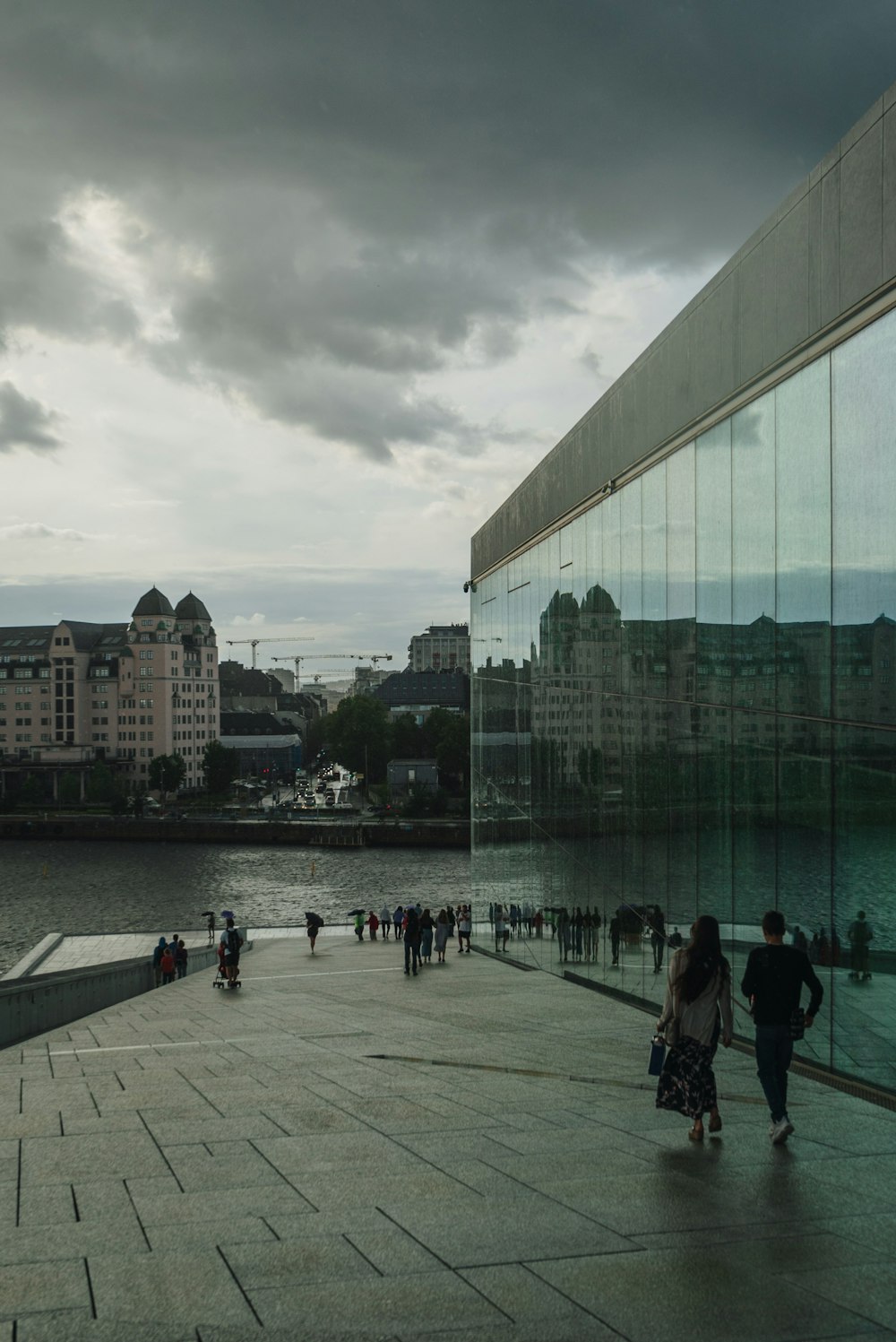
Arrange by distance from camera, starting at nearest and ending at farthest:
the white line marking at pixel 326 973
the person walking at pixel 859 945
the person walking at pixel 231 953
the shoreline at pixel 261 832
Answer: the person walking at pixel 859 945
the person walking at pixel 231 953
the white line marking at pixel 326 973
the shoreline at pixel 261 832

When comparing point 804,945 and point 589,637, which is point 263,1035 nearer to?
point 804,945

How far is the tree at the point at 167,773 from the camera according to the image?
127188 millimetres

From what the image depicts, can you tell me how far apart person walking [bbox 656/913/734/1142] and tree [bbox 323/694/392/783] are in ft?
428

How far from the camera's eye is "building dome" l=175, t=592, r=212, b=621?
5984 inches

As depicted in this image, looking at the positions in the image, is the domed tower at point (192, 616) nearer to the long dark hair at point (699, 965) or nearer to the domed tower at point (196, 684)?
the domed tower at point (196, 684)

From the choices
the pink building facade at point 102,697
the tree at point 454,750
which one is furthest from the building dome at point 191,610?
the tree at point 454,750

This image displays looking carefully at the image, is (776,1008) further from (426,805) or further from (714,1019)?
(426,805)

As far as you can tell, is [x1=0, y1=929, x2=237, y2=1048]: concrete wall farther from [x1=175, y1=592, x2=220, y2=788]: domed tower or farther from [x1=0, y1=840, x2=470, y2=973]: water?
[x1=175, y1=592, x2=220, y2=788]: domed tower

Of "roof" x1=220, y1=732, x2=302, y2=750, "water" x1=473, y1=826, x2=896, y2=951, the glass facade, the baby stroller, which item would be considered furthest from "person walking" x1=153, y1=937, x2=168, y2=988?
"roof" x1=220, y1=732, x2=302, y2=750

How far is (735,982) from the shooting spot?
11.8 meters

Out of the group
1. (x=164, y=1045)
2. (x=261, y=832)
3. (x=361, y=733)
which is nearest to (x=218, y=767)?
(x=361, y=733)

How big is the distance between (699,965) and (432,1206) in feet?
6.36

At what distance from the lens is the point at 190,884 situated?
6956 cm

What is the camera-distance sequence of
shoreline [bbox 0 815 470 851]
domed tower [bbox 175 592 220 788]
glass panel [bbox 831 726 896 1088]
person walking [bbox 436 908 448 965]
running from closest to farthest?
glass panel [bbox 831 726 896 1088], person walking [bbox 436 908 448 965], shoreline [bbox 0 815 470 851], domed tower [bbox 175 592 220 788]
